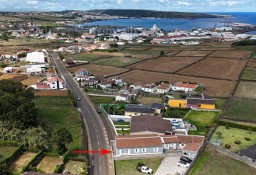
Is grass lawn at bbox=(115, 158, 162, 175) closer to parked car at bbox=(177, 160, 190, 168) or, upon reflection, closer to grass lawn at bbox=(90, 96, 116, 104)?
parked car at bbox=(177, 160, 190, 168)

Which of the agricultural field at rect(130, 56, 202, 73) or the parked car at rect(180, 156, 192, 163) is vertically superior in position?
the agricultural field at rect(130, 56, 202, 73)

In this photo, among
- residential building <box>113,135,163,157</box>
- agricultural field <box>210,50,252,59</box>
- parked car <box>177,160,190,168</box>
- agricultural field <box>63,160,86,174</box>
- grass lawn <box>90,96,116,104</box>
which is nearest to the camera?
agricultural field <box>63,160,86,174</box>

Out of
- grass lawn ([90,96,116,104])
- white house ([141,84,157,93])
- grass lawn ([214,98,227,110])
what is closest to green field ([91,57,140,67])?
white house ([141,84,157,93])

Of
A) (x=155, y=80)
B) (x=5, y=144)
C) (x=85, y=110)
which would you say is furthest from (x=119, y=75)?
(x=5, y=144)

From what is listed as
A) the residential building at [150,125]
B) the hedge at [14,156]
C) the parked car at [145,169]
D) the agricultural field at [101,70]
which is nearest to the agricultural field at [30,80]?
the agricultural field at [101,70]

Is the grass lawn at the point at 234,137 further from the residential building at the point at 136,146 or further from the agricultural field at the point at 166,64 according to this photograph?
the agricultural field at the point at 166,64

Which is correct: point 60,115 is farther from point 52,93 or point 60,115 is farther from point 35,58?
point 35,58

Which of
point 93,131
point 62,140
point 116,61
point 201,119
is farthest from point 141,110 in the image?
point 116,61
